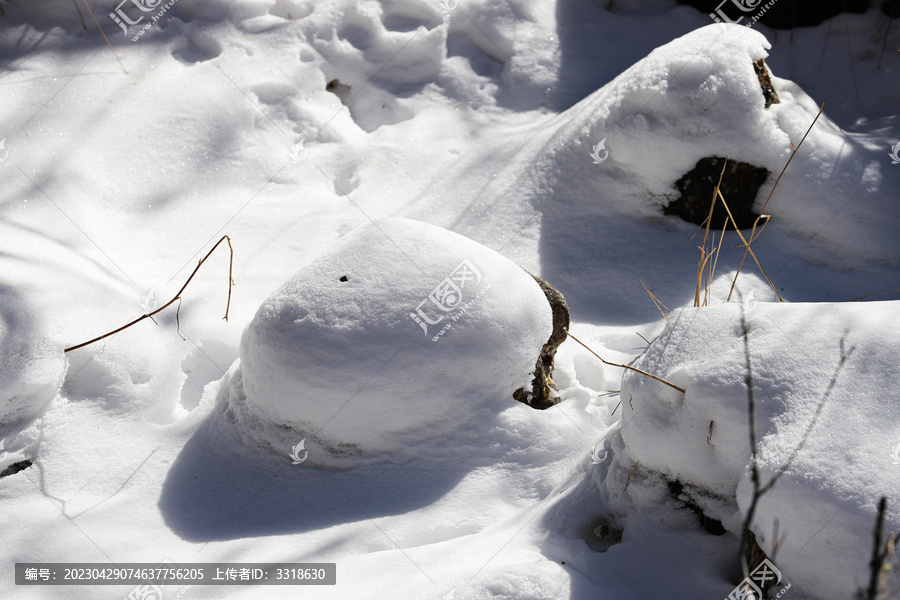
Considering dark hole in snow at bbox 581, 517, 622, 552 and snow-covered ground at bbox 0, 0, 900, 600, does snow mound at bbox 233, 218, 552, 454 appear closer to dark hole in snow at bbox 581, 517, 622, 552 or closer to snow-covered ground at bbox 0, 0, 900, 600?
snow-covered ground at bbox 0, 0, 900, 600

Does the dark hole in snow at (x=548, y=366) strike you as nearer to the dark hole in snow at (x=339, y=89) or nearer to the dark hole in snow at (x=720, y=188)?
the dark hole in snow at (x=720, y=188)

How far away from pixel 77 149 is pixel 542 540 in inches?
107

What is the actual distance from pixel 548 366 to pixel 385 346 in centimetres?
67

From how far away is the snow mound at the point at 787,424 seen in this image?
1.36m

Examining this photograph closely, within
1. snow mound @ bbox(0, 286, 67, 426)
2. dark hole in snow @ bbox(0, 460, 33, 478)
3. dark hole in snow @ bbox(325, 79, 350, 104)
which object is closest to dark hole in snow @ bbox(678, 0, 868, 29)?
dark hole in snow @ bbox(325, 79, 350, 104)

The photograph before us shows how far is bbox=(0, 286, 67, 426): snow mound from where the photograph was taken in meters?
2.16

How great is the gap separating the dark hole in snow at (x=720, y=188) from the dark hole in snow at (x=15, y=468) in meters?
2.71

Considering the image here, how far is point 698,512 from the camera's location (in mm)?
1687

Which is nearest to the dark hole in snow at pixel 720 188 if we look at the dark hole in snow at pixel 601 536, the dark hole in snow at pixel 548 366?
the dark hole in snow at pixel 548 366

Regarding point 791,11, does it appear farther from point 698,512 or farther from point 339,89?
point 698,512

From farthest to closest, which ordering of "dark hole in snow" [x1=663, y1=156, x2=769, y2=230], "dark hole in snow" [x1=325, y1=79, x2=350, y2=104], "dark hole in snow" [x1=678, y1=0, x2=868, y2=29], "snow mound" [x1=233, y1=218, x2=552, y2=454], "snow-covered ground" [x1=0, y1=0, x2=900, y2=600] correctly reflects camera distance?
"dark hole in snow" [x1=678, y1=0, x2=868, y2=29] < "dark hole in snow" [x1=325, y1=79, x2=350, y2=104] < "dark hole in snow" [x1=663, y1=156, x2=769, y2=230] < "snow mound" [x1=233, y1=218, x2=552, y2=454] < "snow-covered ground" [x1=0, y1=0, x2=900, y2=600]

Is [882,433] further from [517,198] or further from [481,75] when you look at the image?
[481,75]

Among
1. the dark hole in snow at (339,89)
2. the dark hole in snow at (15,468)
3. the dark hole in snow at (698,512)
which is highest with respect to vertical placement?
the dark hole in snow at (339,89)

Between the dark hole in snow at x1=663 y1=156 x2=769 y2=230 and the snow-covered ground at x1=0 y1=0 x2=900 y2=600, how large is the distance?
0.08 m
